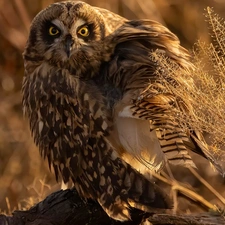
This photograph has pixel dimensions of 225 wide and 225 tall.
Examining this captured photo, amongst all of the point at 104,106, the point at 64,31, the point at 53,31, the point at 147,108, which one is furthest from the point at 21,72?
the point at 147,108

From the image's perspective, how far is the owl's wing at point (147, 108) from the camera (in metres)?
4.14

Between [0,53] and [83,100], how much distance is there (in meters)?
4.23

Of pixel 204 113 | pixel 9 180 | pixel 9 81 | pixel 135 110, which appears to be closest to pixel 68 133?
pixel 135 110

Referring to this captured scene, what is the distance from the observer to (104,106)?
174 inches

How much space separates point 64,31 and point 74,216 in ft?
3.39

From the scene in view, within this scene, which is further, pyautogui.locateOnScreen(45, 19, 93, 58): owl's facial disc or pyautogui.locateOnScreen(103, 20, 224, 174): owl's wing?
pyautogui.locateOnScreen(45, 19, 93, 58): owl's facial disc

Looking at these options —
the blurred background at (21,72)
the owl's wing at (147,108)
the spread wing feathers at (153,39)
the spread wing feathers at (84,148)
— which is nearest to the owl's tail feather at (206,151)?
the owl's wing at (147,108)

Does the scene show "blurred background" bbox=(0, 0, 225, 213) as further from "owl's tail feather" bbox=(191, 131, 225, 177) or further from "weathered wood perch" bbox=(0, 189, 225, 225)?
"owl's tail feather" bbox=(191, 131, 225, 177)

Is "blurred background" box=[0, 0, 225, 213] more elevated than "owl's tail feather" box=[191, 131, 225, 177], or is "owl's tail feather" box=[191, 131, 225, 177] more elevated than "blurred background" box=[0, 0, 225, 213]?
"owl's tail feather" box=[191, 131, 225, 177]

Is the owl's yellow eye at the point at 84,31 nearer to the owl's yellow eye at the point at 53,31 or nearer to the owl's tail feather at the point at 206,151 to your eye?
the owl's yellow eye at the point at 53,31

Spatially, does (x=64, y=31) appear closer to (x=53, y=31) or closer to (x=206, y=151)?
(x=53, y=31)

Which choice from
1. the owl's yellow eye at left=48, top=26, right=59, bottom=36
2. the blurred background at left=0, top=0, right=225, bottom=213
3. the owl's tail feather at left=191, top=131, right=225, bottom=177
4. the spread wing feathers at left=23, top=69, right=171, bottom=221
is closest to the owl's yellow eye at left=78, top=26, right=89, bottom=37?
the owl's yellow eye at left=48, top=26, right=59, bottom=36

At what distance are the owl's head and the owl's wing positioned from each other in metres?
0.15

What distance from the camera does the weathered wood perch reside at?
4.35m
